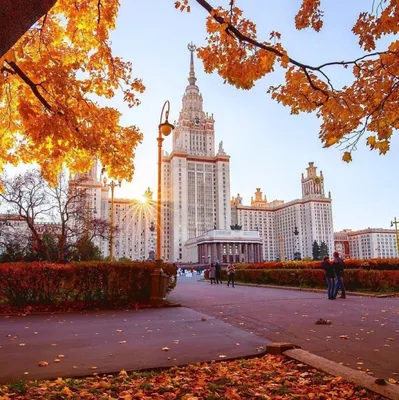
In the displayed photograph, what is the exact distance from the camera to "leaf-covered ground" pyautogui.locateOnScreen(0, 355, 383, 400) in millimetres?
3676

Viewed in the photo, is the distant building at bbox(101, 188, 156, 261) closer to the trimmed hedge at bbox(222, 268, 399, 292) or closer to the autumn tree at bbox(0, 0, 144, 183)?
the trimmed hedge at bbox(222, 268, 399, 292)

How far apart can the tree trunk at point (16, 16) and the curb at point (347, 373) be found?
14.5 feet

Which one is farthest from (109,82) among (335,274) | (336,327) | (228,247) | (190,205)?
(190,205)

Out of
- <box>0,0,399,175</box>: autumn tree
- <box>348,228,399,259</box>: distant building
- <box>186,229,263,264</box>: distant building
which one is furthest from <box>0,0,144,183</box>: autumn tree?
<box>348,228,399,259</box>: distant building

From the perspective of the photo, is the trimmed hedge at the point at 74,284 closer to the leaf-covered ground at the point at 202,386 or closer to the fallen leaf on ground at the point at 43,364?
A: the fallen leaf on ground at the point at 43,364

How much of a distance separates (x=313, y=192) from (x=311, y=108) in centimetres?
16070

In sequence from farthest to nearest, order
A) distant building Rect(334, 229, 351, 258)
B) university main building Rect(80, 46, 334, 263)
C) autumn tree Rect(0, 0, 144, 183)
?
distant building Rect(334, 229, 351, 258) → university main building Rect(80, 46, 334, 263) → autumn tree Rect(0, 0, 144, 183)

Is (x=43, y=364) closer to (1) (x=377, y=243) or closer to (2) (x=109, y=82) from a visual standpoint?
(2) (x=109, y=82)

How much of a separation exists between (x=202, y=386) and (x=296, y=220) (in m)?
159

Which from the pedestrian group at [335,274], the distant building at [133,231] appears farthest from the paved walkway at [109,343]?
the distant building at [133,231]

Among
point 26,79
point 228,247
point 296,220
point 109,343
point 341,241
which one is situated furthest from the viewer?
point 341,241

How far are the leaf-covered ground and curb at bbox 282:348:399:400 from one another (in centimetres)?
7

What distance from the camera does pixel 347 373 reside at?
4070mm

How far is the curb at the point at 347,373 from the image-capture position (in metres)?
3.51
